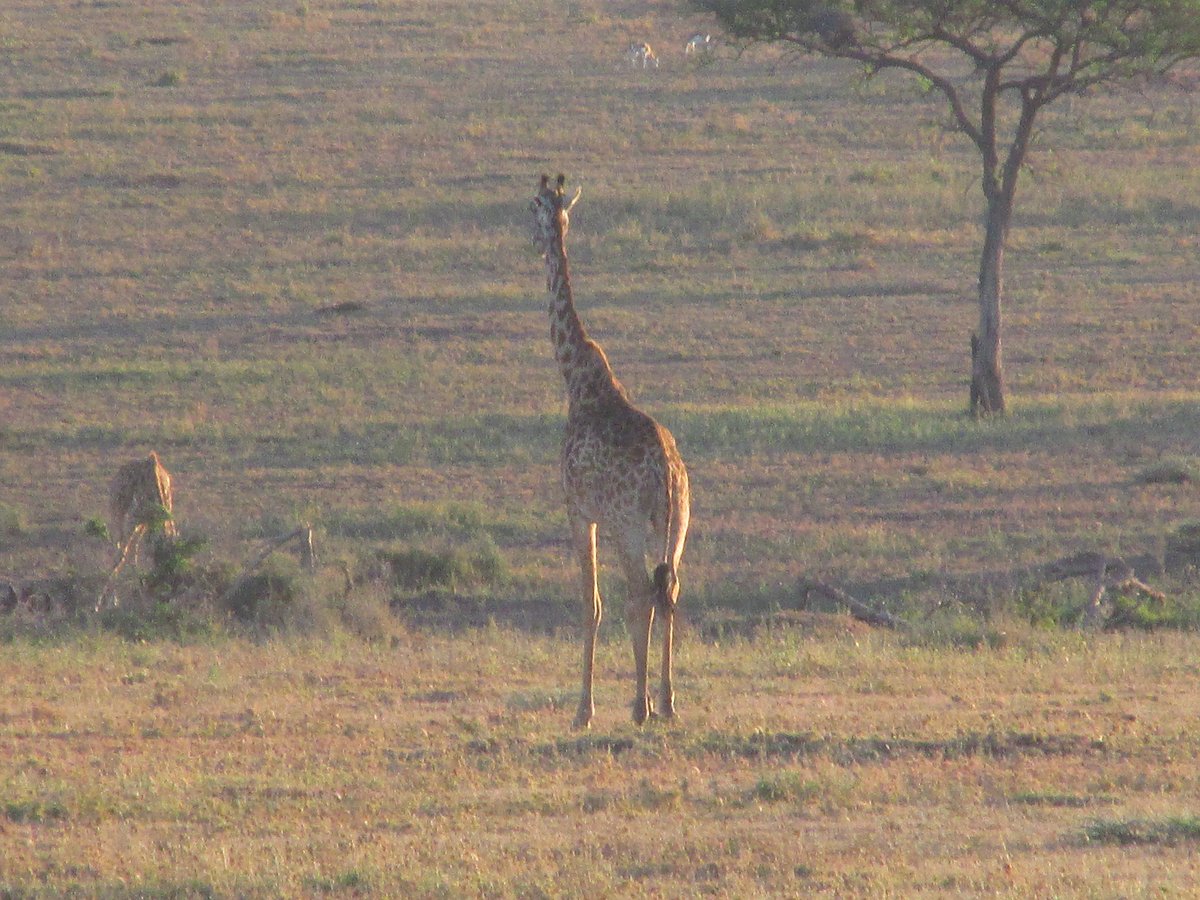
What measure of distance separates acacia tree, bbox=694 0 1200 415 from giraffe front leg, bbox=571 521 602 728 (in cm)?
1259

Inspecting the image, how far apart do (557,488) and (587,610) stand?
844 centimetres

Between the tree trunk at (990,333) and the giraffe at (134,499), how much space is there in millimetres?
10125

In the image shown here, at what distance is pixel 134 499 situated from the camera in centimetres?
1412

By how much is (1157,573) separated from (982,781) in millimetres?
7318

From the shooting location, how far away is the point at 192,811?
7160mm

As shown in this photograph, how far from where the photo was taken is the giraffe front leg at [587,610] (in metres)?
8.89

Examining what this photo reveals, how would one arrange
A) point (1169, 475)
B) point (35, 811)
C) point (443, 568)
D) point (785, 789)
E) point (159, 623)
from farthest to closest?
point (1169, 475)
point (443, 568)
point (159, 623)
point (785, 789)
point (35, 811)

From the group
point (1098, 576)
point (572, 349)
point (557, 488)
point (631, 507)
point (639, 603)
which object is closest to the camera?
point (631, 507)

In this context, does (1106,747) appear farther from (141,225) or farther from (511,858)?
(141,225)

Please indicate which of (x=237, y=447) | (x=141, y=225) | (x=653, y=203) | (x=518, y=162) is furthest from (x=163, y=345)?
(x=518, y=162)

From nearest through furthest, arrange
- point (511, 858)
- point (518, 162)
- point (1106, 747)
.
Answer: point (511, 858) < point (1106, 747) < point (518, 162)

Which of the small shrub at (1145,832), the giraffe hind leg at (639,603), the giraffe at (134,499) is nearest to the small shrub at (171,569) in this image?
the giraffe at (134,499)

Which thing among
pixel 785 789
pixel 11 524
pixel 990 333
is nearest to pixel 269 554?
pixel 11 524

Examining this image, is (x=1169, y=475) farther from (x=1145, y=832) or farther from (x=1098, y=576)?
(x=1145, y=832)
